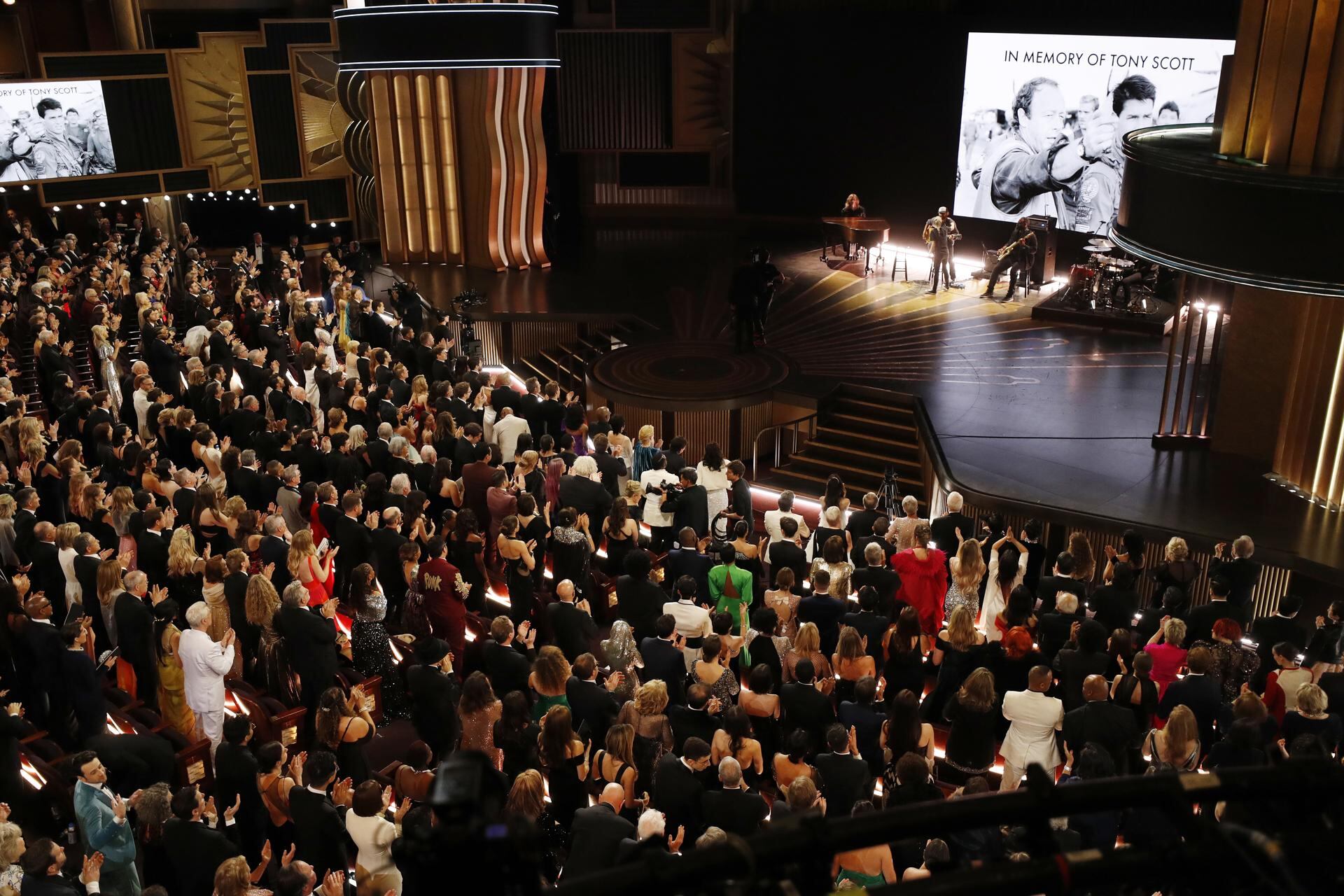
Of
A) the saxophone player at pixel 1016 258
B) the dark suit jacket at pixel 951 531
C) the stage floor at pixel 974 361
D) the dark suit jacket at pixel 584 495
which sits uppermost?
the saxophone player at pixel 1016 258

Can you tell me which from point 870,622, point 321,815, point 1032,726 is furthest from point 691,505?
point 321,815

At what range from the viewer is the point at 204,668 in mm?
6273

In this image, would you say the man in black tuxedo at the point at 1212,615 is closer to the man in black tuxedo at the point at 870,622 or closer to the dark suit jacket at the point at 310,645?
the man in black tuxedo at the point at 870,622

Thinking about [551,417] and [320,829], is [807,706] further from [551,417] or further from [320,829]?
[551,417]

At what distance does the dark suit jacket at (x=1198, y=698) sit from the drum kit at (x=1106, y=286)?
369 inches

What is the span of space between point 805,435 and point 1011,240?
201 inches

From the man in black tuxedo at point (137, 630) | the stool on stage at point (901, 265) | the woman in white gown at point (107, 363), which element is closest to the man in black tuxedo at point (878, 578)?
the man in black tuxedo at point (137, 630)

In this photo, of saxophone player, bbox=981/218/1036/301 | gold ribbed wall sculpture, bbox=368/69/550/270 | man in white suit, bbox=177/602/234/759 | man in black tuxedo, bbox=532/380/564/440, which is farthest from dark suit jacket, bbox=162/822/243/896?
gold ribbed wall sculpture, bbox=368/69/550/270

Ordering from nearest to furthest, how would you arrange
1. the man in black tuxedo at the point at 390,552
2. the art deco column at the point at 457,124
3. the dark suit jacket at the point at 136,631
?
the dark suit jacket at the point at 136,631 < the man in black tuxedo at the point at 390,552 < the art deco column at the point at 457,124

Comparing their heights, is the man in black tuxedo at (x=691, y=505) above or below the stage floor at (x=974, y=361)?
above

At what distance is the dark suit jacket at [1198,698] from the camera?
5.87 m

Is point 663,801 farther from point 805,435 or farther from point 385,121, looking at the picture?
point 385,121

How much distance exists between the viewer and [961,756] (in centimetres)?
614

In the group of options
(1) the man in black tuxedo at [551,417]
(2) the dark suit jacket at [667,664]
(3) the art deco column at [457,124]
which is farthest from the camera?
(3) the art deco column at [457,124]
